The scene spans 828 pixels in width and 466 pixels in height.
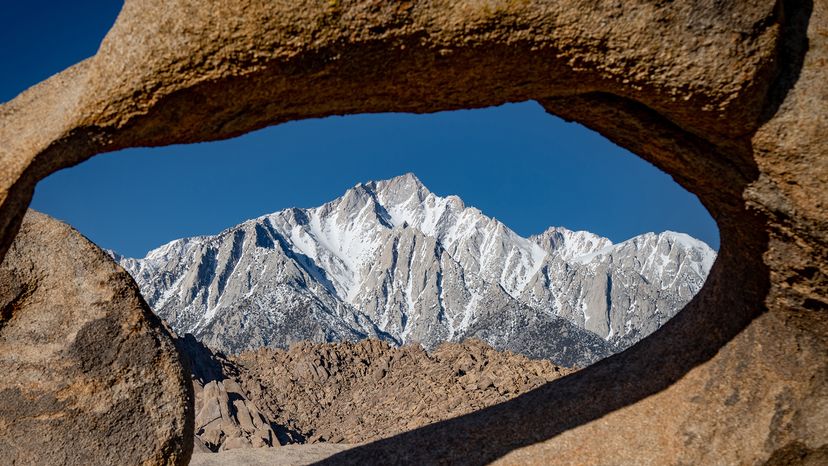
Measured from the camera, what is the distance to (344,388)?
3538 centimetres

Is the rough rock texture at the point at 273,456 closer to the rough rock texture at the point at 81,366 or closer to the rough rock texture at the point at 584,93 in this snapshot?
the rough rock texture at the point at 81,366

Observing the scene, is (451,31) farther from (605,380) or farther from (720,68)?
(605,380)

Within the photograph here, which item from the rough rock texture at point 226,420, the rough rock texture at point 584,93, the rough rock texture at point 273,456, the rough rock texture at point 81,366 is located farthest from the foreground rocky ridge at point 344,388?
the rough rock texture at point 584,93

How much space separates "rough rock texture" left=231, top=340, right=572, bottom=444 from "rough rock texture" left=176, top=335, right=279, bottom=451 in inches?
71.5

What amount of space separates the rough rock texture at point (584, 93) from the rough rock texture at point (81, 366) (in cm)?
391

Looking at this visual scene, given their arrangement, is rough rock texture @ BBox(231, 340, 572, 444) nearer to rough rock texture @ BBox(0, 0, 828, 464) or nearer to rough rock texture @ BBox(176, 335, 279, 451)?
rough rock texture @ BBox(176, 335, 279, 451)

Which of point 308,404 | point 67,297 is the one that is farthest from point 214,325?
point 67,297

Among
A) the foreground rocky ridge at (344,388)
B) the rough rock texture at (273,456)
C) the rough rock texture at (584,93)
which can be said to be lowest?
the rough rock texture at (273,456)

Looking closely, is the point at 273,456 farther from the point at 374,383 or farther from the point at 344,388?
the point at 344,388

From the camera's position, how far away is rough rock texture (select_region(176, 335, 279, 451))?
24042 mm

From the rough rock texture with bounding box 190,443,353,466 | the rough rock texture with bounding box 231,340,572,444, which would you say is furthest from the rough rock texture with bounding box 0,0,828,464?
the rough rock texture with bounding box 231,340,572,444

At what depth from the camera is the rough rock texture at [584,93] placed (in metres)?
6.32

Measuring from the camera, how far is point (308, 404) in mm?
33969

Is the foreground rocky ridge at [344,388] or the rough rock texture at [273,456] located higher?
the foreground rocky ridge at [344,388]
